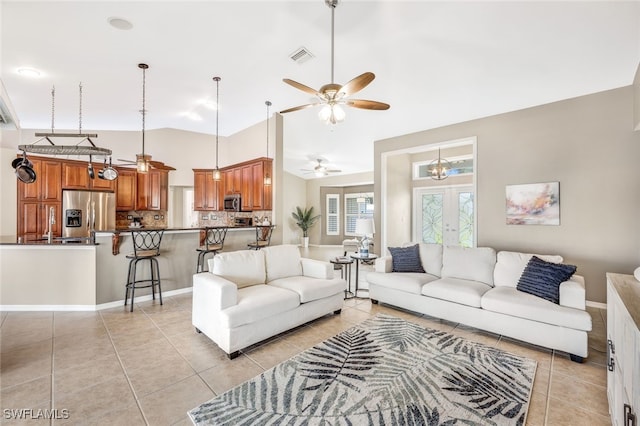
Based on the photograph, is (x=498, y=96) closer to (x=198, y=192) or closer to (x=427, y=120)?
(x=427, y=120)

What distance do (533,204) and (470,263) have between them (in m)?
1.68

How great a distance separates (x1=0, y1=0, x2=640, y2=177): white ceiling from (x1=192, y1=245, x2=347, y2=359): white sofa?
8.56 ft

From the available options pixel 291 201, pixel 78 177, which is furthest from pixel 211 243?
pixel 291 201

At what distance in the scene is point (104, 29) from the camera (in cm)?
298

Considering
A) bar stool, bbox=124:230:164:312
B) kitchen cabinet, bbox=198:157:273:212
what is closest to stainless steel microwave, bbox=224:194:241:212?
kitchen cabinet, bbox=198:157:273:212

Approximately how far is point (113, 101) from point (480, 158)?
657 centimetres

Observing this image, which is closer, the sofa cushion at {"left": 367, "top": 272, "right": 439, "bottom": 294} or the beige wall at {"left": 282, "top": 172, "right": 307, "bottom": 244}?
the sofa cushion at {"left": 367, "top": 272, "right": 439, "bottom": 294}

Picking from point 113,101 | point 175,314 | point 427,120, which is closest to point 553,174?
point 427,120

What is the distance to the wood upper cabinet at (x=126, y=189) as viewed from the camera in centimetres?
652

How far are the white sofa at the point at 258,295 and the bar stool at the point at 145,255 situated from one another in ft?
4.45

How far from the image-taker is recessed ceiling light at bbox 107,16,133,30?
2.84m

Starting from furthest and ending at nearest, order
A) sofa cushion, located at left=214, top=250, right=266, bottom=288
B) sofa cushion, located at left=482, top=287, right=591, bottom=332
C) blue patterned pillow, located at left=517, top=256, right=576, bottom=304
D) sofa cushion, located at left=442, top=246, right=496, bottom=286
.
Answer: sofa cushion, located at left=442, top=246, right=496, bottom=286 < sofa cushion, located at left=214, top=250, right=266, bottom=288 < blue patterned pillow, located at left=517, top=256, right=576, bottom=304 < sofa cushion, located at left=482, top=287, right=591, bottom=332

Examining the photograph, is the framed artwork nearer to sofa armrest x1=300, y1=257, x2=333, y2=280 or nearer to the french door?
the french door

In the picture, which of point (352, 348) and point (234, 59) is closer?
point (352, 348)
